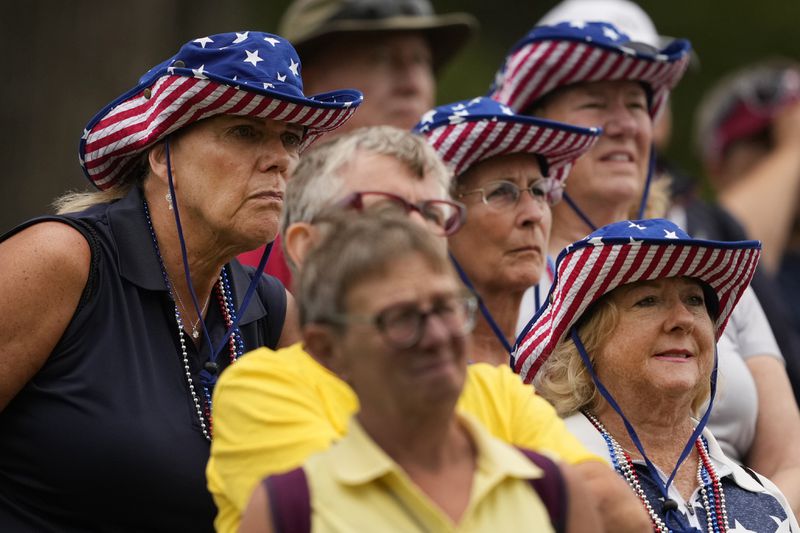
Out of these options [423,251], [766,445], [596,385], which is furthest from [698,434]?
[423,251]

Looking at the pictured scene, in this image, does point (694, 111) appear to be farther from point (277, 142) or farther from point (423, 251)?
point (423, 251)

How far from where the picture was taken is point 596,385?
3.80 meters

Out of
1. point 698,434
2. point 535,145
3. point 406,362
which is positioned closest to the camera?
point 406,362

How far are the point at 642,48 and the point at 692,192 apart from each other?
1.39 m

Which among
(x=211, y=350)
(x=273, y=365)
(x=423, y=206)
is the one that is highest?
(x=423, y=206)

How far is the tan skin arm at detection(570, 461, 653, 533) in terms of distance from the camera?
9.34 feet

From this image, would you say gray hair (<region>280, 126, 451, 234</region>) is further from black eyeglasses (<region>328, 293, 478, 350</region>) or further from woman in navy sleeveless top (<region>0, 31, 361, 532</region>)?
woman in navy sleeveless top (<region>0, 31, 361, 532</region>)

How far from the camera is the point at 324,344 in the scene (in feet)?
8.50

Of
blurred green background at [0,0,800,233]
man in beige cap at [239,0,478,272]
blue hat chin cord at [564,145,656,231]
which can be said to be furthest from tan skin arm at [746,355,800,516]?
blurred green background at [0,0,800,233]

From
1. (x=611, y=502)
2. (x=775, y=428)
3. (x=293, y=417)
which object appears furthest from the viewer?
(x=775, y=428)

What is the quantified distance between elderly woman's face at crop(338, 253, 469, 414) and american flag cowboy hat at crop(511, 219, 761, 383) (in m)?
1.25

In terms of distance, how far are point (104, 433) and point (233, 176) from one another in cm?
76

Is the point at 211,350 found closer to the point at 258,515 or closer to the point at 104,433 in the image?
the point at 104,433

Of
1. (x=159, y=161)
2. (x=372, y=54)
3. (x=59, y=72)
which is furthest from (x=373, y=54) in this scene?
(x=159, y=161)
